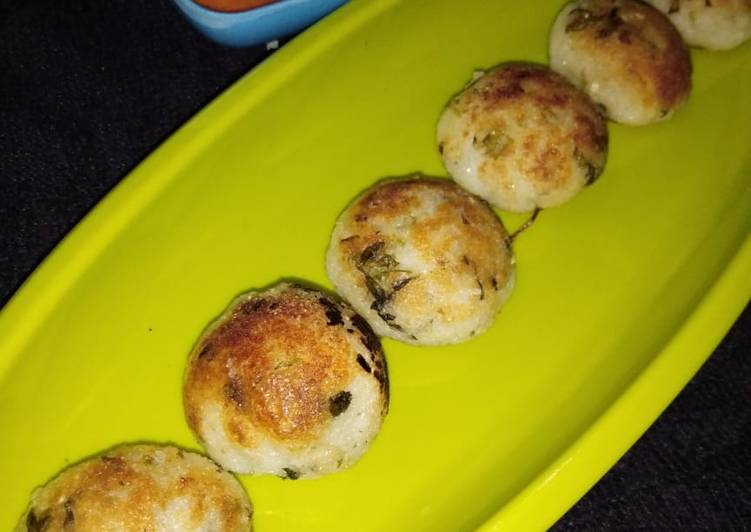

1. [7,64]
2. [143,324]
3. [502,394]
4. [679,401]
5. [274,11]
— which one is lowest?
[679,401]

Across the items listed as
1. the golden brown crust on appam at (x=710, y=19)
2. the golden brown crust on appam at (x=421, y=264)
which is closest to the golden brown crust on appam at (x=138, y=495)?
the golden brown crust on appam at (x=421, y=264)

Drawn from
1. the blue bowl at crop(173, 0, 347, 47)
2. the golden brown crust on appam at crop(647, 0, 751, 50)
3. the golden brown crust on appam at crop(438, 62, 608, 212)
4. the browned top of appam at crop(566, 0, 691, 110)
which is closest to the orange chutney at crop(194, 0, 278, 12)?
the blue bowl at crop(173, 0, 347, 47)

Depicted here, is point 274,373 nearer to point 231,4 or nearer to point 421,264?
point 421,264

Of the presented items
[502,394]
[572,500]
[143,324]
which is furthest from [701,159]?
[143,324]

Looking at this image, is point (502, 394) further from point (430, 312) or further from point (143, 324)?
point (143, 324)

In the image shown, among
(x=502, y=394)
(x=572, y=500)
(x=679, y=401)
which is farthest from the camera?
(x=679, y=401)

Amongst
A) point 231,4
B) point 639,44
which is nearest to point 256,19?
point 231,4
